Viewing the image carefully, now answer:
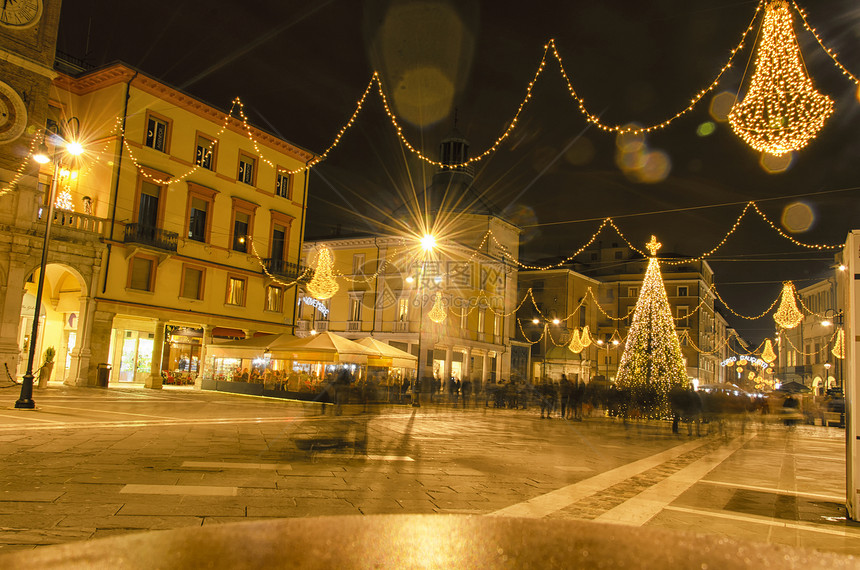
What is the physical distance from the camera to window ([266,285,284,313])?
32.8 m

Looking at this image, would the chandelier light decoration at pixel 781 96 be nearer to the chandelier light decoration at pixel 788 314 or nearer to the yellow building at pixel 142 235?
the chandelier light decoration at pixel 788 314

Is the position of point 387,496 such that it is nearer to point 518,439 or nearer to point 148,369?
point 518,439

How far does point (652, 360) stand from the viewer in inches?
924

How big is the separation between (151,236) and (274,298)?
324 inches

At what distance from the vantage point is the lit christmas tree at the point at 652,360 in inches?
898

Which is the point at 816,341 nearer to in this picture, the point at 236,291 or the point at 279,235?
the point at 279,235

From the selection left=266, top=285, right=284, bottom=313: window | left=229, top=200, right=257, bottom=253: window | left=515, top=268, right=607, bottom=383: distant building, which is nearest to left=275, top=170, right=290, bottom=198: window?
left=229, top=200, right=257, bottom=253: window


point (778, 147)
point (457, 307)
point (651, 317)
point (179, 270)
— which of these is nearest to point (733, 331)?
point (457, 307)

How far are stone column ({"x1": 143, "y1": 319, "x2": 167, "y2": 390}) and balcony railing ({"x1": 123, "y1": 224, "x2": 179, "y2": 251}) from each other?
132 inches

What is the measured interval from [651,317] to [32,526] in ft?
73.3

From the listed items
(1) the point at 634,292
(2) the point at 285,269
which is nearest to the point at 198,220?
(2) the point at 285,269

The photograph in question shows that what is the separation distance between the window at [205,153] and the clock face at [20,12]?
27.0 feet

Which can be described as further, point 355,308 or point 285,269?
point 355,308

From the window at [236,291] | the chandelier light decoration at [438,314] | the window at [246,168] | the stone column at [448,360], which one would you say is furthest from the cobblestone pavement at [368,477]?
the stone column at [448,360]
